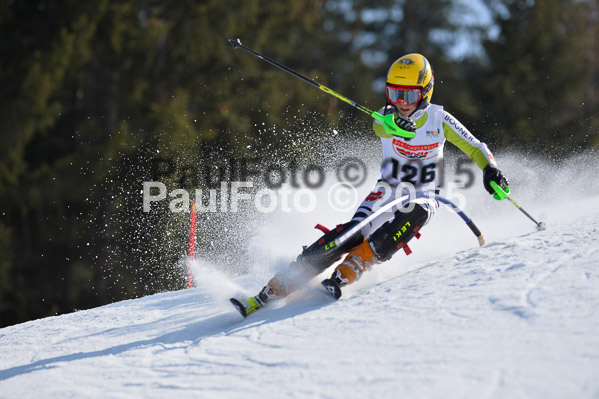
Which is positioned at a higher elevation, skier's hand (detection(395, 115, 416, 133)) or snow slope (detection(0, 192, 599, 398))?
skier's hand (detection(395, 115, 416, 133))

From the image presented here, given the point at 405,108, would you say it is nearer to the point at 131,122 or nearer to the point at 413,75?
the point at 413,75

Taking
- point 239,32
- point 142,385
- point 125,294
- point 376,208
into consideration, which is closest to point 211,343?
point 142,385

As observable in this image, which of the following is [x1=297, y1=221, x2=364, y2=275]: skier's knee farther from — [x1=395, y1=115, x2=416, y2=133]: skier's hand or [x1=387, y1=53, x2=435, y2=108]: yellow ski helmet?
[x1=387, y1=53, x2=435, y2=108]: yellow ski helmet

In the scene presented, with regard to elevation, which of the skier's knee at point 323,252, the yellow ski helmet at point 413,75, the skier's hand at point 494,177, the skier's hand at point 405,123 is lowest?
the skier's knee at point 323,252

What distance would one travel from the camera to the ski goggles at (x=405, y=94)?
5.09 m

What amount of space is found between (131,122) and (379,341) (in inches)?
521

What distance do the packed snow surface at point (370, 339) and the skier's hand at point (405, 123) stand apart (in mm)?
1020

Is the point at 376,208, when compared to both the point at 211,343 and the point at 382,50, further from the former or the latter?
the point at 382,50

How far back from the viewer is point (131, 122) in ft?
52.0

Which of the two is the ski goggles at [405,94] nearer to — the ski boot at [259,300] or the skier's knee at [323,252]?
the skier's knee at [323,252]

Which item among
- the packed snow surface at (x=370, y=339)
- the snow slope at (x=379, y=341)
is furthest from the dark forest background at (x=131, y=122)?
the snow slope at (x=379, y=341)

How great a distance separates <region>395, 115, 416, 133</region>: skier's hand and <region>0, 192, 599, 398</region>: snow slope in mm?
1033

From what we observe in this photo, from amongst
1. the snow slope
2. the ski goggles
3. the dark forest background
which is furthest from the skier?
the dark forest background

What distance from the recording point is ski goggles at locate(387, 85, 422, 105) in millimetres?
5086
